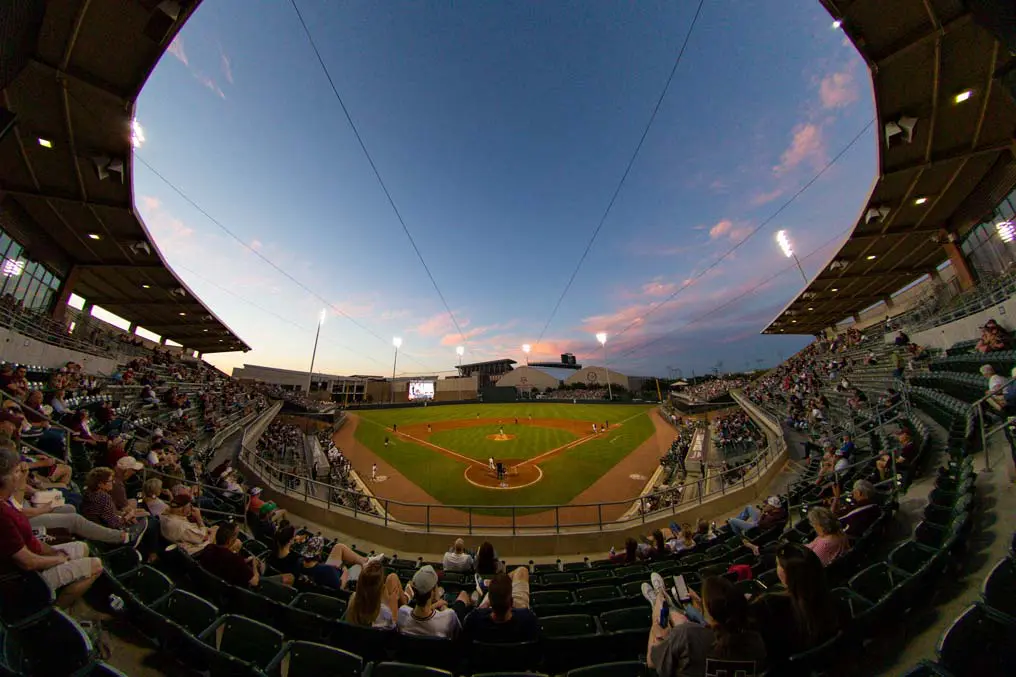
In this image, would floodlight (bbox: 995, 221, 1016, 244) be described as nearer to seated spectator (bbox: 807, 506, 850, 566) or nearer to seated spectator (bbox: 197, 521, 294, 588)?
seated spectator (bbox: 807, 506, 850, 566)

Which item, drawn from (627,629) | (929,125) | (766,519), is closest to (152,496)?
(627,629)

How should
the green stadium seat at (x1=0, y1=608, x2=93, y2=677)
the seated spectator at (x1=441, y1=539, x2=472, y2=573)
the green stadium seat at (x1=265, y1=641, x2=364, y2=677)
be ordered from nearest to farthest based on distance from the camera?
the green stadium seat at (x1=0, y1=608, x2=93, y2=677)
the green stadium seat at (x1=265, y1=641, x2=364, y2=677)
the seated spectator at (x1=441, y1=539, x2=472, y2=573)

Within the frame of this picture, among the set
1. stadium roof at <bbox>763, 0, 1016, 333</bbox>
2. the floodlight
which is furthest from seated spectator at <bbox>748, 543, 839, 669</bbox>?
the floodlight

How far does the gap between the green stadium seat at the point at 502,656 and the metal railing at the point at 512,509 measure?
4778mm

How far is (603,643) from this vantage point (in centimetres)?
366

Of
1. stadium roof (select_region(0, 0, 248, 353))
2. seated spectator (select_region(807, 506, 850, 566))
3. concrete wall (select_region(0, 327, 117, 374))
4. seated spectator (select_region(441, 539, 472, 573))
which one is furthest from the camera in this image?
concrete wall (select_region(0, 327, 117, 374))

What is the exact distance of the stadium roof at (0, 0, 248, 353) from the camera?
8.57 m

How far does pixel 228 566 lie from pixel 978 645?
280 inches

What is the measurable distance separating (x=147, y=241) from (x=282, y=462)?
13.9 metres

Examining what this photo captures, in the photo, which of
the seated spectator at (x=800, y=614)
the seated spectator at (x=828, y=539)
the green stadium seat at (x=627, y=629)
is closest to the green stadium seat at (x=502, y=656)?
the green stadium seat at (x=627, y=629)

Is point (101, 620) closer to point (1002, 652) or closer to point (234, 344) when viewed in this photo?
point (1002, 652)

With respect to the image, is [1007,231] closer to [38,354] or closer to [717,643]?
[717,643]

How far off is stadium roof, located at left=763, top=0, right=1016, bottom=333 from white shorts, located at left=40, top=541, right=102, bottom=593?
12.7 meters

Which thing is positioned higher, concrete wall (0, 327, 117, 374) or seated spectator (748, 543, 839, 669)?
concrete wall (0, 327, 117, 374)
